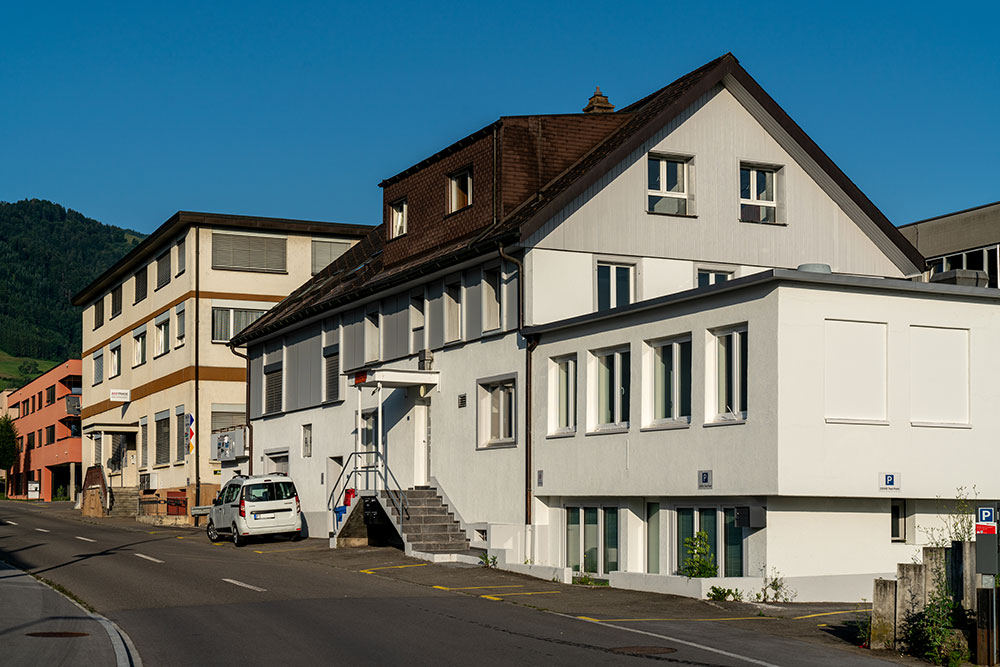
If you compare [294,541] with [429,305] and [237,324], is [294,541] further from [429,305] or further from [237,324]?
[237,324]

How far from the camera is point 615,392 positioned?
25.2 metres

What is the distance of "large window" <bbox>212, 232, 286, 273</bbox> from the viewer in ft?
180

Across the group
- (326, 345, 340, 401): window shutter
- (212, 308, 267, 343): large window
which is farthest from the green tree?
(326, 345, 340, 401): window shutter

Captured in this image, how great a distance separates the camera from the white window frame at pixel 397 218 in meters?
35.7

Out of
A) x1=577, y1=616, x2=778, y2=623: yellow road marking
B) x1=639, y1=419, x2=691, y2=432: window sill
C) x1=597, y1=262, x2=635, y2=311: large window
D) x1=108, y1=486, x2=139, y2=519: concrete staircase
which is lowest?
x1=108, y1=486, x2=139, y2=519: concrete staircase

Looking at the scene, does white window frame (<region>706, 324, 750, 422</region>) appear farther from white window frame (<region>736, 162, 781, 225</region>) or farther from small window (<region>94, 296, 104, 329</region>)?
small window (<region>94, 296, 104, 329</region>)

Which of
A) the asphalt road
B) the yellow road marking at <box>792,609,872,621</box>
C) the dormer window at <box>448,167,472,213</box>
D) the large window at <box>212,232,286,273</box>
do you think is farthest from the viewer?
the large window at <box>212,232,286,273</box>

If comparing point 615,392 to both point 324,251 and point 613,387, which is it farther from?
point 324,251

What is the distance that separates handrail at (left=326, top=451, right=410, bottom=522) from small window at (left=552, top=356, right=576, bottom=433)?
4589 mm

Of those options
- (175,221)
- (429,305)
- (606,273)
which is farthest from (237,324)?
(606,273)

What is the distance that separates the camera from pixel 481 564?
88.6ft

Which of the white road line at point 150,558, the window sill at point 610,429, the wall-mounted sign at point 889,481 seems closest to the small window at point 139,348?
the white road line at point 150,558

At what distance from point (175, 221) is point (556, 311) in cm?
3084

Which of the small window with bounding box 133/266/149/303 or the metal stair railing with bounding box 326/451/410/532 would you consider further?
the small window with bounding box 133/266/149/303
